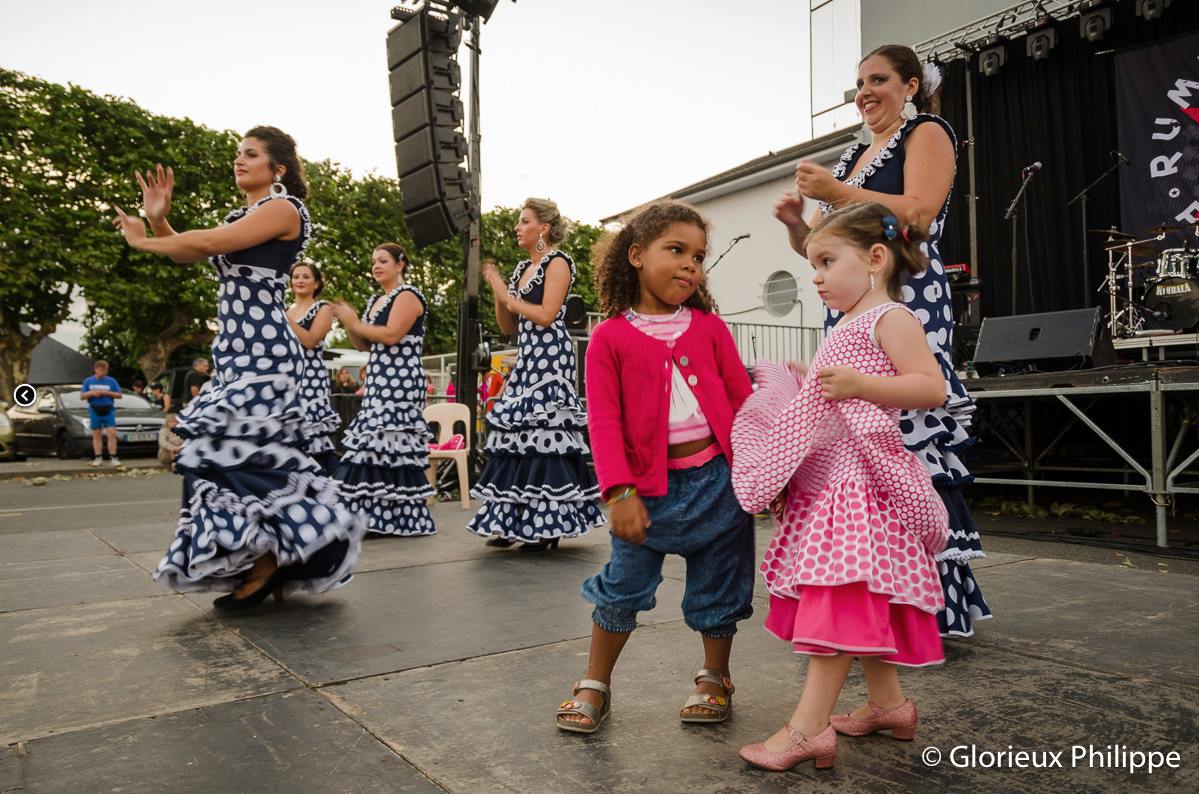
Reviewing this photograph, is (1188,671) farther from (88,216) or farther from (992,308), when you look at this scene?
(88,216)

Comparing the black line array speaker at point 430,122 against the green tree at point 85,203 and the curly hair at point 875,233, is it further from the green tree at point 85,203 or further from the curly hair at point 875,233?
the green tree at point 85,203

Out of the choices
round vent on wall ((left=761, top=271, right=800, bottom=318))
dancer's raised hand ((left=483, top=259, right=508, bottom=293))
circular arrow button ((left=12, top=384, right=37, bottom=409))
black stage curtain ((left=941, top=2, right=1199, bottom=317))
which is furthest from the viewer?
round vent on wall ((left=761, top=271, right=800, bottom=318))

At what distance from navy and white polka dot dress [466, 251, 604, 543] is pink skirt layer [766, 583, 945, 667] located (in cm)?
302

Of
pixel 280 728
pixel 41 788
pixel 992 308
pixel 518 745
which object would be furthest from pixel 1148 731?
pixel 992 308

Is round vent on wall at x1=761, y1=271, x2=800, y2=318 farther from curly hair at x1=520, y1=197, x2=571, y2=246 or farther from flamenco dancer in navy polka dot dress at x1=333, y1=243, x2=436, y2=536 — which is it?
curly hair at x1=520, y1=197, x2=571, y2=246

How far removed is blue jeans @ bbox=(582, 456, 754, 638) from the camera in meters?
2.09

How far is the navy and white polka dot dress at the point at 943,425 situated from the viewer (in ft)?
8.30

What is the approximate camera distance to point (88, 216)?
2242 cm

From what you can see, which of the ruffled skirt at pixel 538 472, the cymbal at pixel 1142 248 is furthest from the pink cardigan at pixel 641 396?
the cymbal at pixel 1142 248

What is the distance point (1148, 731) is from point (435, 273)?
34707 mm

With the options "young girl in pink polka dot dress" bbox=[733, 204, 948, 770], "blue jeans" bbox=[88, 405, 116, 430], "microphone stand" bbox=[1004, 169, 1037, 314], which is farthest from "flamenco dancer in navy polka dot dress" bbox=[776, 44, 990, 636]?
"blue jeans" bbox=[88, 405, 116, 430]

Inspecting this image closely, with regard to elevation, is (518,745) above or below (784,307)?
below

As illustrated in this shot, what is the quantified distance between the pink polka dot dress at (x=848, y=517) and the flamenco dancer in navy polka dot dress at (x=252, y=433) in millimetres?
2079

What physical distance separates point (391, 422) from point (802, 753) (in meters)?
4.38
